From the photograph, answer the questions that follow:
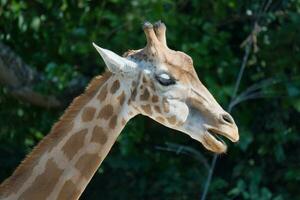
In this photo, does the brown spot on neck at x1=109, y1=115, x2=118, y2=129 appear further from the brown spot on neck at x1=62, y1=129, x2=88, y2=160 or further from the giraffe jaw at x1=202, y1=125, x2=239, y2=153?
the giraffe jaw at x1=202, y1=125, x2=239, y2=153

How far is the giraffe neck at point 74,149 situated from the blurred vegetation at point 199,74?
7.69 ft

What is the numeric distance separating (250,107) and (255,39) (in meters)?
0.61

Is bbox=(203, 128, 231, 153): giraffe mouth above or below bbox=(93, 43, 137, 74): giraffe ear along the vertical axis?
below

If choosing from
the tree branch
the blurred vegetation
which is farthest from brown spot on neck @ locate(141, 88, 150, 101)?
the tree branch

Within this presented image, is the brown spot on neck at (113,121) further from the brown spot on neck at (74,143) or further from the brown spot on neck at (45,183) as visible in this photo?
the brown spot on neck at (45,183)

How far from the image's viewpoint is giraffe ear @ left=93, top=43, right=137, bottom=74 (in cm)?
362

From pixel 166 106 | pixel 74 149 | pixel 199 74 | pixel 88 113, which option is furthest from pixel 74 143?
pixel 199 74

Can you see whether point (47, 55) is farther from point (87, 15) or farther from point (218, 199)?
point (218, 199)

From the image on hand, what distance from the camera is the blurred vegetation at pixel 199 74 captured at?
6.17 meters

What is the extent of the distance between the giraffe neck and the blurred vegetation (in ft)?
7.69

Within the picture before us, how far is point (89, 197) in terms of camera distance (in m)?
6.96

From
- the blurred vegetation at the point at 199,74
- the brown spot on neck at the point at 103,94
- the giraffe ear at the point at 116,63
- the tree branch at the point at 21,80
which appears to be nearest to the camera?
the giraffe ear at the point at 116,63

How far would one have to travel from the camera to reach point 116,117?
12.2 ft

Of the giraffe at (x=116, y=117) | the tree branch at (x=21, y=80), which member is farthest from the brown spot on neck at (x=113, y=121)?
the tree branch at (x=21, y=80)
